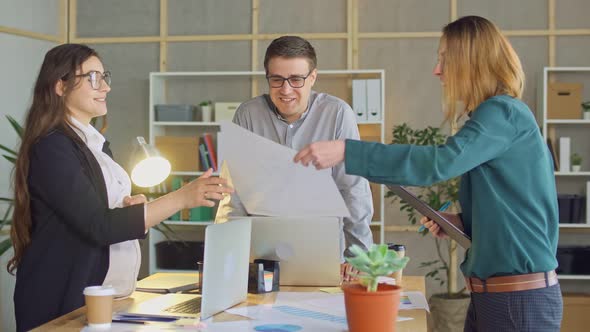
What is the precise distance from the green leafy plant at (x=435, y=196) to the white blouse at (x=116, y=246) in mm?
3279

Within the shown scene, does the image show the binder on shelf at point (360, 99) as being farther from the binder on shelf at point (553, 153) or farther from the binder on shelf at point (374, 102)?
the binder on shelf at point (553, 153)

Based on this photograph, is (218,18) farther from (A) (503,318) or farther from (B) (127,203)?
(A) (503,318)

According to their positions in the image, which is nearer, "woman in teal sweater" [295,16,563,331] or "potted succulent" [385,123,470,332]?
"woman in teal sweater" [295,16,563,331]

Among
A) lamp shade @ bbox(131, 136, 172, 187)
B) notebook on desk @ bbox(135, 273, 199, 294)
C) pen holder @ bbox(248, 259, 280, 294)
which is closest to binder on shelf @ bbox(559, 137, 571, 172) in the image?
notebook on desk @ bbox(135, 273, 199, 294)

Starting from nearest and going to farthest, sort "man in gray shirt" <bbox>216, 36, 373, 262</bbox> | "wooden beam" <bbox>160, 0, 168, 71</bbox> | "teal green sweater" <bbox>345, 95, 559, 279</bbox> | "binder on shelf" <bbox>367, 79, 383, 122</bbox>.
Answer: "teal green sweater" <bbox>345, 95, 559, 279</bbox> < "man in gray shirt" <bbox>216, 36, 373, 262</bbox> < "binder on shelf" <bbox>367, 79, 383, 122</bbox> < "wooden beam" <bbox>160, 0, 168, 71</bbox>

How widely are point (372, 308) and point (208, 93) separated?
4740 millimetres

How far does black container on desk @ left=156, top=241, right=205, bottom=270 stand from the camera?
6.05 metres

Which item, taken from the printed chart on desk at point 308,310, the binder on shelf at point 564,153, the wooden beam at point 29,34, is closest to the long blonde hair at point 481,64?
the printed chart on desk at point 308,310

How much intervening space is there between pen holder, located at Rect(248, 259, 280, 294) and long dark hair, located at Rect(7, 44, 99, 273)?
68 cm

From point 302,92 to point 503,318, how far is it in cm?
123

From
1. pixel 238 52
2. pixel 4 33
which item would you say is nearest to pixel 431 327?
pixel 238 52

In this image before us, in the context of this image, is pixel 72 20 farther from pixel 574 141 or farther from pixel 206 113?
pixel 574 141

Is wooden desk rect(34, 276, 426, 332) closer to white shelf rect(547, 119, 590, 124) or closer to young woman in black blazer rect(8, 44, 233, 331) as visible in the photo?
young woman in black blazer rect(8, 44, 233, 331)

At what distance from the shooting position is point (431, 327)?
19.0 feet
